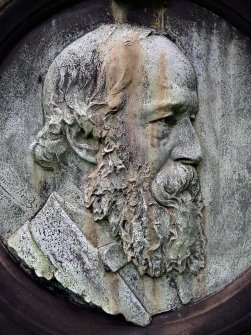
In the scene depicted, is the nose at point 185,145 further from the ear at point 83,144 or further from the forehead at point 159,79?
the ear at point 83,144

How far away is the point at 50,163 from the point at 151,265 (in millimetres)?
452

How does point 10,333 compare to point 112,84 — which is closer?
point 112,84

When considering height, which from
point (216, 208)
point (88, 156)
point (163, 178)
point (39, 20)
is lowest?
point (216, 208)

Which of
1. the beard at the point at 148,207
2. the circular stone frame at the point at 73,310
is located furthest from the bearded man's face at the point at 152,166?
the circular stone frame at the point at 73,310

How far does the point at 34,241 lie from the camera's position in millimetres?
3076

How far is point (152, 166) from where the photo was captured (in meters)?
3.01

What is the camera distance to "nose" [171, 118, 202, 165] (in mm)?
2996

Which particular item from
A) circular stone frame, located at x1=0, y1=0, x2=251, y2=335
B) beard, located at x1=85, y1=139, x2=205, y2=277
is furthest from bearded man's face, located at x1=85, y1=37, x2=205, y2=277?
circular stone frame, located at x1=0, y1=0, x2=251, y2=335

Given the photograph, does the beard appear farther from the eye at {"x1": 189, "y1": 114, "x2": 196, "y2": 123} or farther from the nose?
the eye at {"x1": 189, "y1": 114, "x2": 196, "y2": 123}

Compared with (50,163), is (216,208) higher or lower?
lower

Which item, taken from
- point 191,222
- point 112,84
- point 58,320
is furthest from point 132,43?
point 58,320

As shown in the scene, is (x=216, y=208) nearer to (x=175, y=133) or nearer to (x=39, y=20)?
(x=175, y=133)

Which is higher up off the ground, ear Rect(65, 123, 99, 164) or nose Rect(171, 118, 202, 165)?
ear Rect(65, 123, 99, 164)

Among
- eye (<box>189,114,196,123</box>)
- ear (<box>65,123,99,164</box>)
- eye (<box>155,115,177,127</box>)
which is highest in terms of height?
ear (<box>65,123,99,164</box>)
